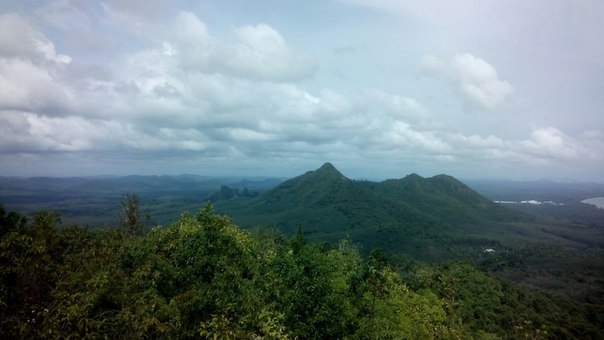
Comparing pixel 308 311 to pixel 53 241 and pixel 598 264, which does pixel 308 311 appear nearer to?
pixel 53 241

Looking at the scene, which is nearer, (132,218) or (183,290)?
(183,290)

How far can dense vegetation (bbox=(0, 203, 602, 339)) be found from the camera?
37.4 feet

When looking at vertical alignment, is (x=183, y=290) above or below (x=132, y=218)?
above

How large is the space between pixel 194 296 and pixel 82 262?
4.48 metres

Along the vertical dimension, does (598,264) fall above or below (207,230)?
below

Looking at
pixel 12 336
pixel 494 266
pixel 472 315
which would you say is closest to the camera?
pixel 12 336

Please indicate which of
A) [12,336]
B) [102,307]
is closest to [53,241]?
[102,307]

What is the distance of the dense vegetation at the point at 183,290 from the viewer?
37.4 ft

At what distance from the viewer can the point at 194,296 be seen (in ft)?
46.1

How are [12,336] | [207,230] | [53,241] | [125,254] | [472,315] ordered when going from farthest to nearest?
[472,315] < [207,230] < [125,254] < [53,241] < [12,336]

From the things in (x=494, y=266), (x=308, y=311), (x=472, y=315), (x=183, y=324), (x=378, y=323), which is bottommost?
(x=494, y=266)

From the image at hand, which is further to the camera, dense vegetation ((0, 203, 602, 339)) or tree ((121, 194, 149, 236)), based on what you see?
tree ((121, 194, 149, 236))

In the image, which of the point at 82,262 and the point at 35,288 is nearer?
Answer: the point at 35,288

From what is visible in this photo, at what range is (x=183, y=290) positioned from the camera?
16.5 metres
